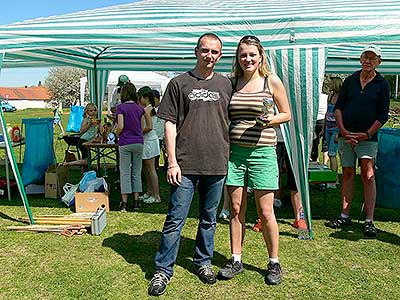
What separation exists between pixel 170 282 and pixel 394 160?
2982 millimetres

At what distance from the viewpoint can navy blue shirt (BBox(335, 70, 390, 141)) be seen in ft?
13.3

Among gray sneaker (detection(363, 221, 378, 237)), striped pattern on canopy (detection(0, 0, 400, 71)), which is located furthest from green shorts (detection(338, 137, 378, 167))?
striped pattern on canopy (detection(0, 0, 400, 71))

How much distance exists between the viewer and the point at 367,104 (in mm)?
4086

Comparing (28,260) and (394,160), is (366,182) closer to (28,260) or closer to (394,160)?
(394,160)

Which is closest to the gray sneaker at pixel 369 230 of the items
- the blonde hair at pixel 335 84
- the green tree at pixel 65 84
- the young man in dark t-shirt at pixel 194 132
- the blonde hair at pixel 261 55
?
the young man in dark t-shirt at pixel 194 132

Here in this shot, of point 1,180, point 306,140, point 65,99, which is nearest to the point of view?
point 306,140

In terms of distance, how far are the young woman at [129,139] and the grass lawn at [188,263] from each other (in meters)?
0.41

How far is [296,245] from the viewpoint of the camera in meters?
3.95

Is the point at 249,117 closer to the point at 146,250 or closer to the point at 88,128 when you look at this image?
the point at 146,250

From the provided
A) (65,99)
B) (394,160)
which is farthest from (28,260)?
(65,99)

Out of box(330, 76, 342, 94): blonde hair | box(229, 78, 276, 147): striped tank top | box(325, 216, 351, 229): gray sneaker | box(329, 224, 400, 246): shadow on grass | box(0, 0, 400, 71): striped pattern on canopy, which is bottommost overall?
box(329, 224, 400, 246): shadow on grass

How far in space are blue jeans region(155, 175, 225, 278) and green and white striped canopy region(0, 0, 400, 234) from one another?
1.17 metres

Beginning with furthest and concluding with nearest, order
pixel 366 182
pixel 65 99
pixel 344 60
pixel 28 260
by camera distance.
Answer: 1. pixel 65 99
2. pixel 344 60
3. pixel 366 182
4. pixel 28 260

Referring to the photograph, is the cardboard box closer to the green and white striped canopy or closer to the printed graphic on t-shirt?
the green and white striped canopy
